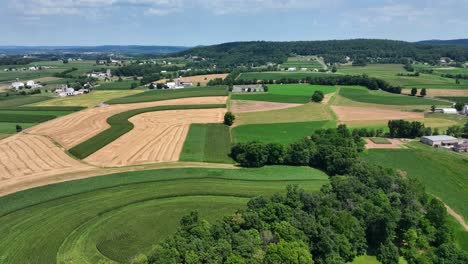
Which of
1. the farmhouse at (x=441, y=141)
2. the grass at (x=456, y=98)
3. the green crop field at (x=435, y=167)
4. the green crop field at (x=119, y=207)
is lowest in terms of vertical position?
the green crop field at (x=119, y=207)

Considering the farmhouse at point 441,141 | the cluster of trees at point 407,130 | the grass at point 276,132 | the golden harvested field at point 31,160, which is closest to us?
the golden harvested field at point 31,160

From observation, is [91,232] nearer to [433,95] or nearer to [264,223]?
[264,223]

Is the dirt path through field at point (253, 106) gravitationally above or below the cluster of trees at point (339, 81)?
below

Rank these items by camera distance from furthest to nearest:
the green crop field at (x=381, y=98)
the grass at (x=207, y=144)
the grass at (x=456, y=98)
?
the grass at (x=456, y=98)
the green crop field at (x=381, y=98)
the grass at (x=207, y=144)

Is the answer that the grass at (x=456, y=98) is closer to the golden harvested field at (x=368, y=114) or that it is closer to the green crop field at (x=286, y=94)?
the golden harvested field at (x=368, y=114)

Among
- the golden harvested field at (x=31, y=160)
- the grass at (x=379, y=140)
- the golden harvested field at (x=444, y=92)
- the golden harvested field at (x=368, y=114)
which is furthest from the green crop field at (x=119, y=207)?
the golden harvested field at (x=444, y=92)

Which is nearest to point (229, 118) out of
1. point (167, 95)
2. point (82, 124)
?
point (82, 124)

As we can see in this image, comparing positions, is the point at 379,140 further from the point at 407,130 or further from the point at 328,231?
the point at 328,231
